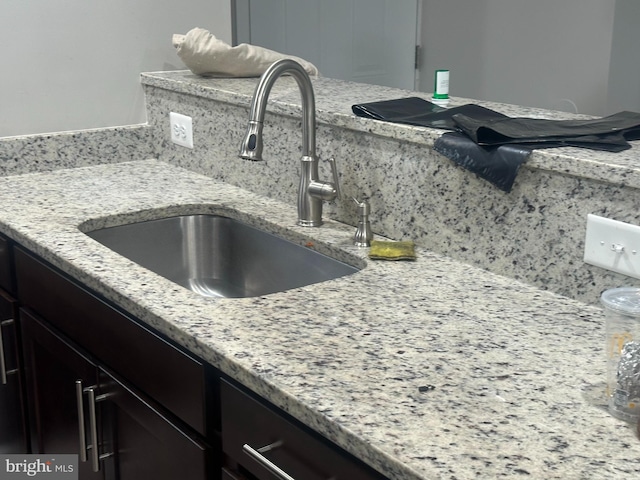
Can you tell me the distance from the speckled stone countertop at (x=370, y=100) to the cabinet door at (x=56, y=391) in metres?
0.69

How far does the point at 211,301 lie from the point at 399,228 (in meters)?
0.47

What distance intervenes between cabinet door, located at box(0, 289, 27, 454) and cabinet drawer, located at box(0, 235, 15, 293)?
0.07 ft

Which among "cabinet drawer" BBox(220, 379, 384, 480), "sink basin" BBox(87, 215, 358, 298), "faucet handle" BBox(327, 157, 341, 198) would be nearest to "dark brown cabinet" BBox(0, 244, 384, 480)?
"cabinet drawer" BBox(220, 379, 384, 480)

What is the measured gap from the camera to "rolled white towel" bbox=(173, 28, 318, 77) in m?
2.16

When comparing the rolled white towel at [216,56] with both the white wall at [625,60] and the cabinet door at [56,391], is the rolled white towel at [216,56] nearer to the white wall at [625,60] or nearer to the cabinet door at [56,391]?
the cabinet door at [56,391]

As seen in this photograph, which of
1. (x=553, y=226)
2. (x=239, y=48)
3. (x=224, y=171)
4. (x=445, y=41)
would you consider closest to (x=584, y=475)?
(x=553, y=226)

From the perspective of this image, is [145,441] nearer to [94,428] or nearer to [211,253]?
[94,428]

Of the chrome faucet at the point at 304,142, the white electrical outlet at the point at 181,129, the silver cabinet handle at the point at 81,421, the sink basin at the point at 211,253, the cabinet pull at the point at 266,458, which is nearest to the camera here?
the cabinet pull at the point at 266,458

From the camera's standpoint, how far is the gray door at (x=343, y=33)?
357 centimetres

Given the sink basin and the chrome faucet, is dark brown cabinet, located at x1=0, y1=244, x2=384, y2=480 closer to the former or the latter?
the sink basin

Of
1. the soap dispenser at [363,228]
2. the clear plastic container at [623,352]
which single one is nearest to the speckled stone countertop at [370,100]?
the soap dispenser at [363,228]

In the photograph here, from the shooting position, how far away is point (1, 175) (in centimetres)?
215

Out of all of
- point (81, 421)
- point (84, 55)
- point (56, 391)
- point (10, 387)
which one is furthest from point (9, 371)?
point (84, 55)

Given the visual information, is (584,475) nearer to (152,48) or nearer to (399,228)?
(399,228)
